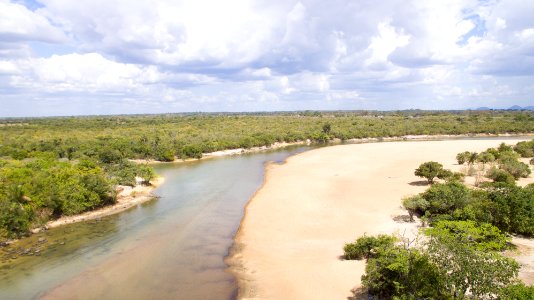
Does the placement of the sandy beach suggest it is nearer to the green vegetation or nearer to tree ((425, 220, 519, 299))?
the green vegetation

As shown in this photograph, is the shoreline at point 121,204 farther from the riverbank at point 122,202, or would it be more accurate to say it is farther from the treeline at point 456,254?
the treeline at point 456,254

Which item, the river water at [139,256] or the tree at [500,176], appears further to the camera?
the tree at [500,176]

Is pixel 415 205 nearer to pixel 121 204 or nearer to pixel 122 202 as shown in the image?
pixel 121 204

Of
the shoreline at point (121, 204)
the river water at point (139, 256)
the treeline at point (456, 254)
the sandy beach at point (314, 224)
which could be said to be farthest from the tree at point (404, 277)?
the shoreline at point (121, 204)

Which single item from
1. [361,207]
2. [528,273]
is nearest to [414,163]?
[361,207]

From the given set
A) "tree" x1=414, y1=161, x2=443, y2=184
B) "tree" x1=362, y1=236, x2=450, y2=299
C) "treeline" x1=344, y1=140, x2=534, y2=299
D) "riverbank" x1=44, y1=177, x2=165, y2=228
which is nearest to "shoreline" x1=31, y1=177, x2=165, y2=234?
"riverbank" x1=44, y1=177, x2=165, y2=228

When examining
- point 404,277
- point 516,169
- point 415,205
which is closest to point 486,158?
point 516,169
